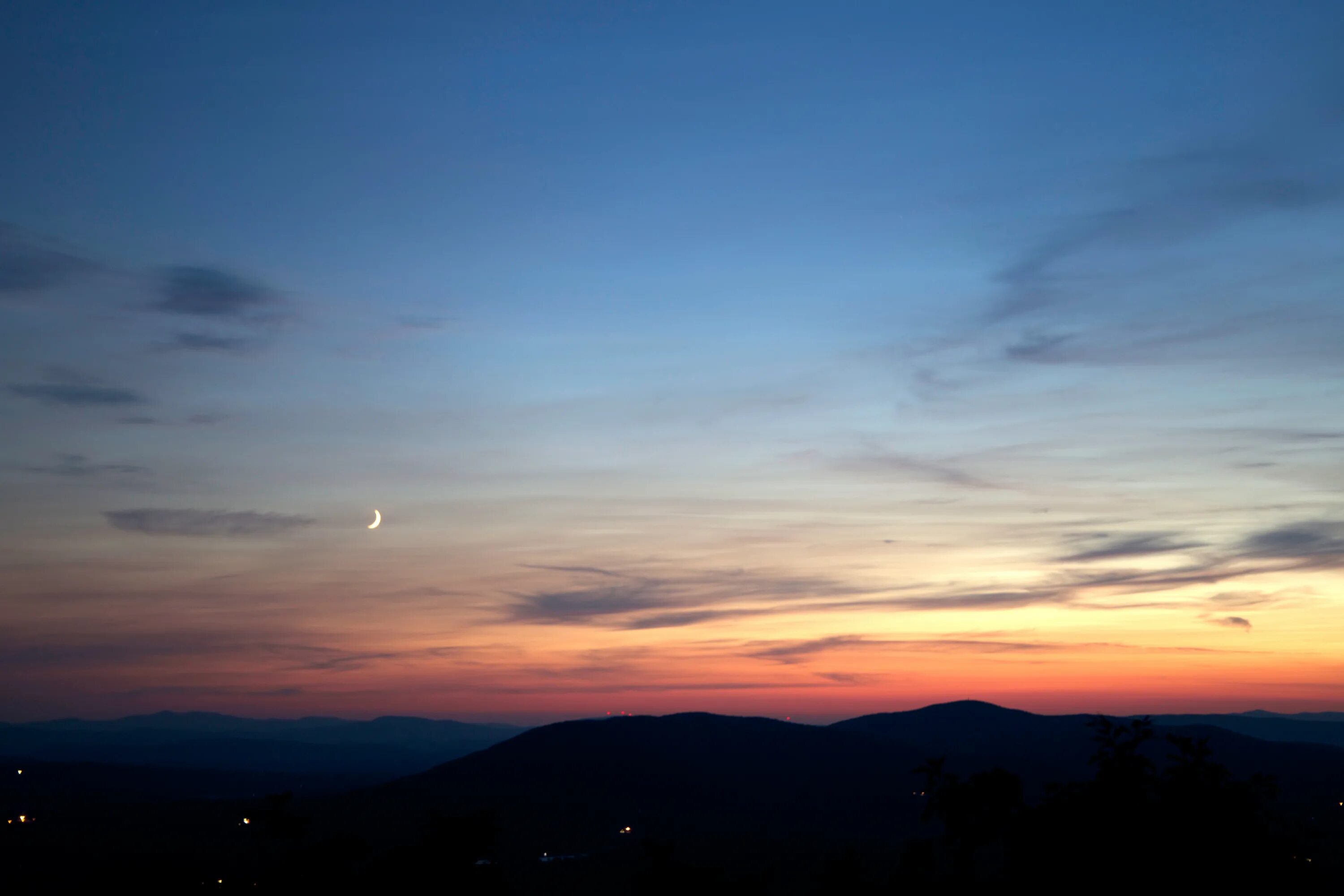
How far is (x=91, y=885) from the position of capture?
4213 inches

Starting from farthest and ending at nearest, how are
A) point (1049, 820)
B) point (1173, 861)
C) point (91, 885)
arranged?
point (91, 885)
point (1049, 820)
point (1173, 861)

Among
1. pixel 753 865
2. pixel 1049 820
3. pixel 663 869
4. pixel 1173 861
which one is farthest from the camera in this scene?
pixel 753 865

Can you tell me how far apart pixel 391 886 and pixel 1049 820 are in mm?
30611

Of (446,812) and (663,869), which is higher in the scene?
(663,869)

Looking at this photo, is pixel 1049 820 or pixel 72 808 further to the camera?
pixel 72 808

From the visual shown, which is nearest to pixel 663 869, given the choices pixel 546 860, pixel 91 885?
pixel 91 885

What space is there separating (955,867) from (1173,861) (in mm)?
23724

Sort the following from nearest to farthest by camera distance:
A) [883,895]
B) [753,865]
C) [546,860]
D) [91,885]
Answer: [883,895], [91,885], [753,865], [546,860]

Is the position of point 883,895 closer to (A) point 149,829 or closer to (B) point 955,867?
(B) point 955,867

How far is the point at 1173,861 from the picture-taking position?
37.6 m

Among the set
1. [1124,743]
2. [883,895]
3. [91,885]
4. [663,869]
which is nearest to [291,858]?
[663,869]

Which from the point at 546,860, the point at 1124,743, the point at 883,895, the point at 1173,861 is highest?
the point at 1124,743

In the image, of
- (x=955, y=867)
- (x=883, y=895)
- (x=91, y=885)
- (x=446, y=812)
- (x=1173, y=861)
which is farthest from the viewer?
(x=446, y=812)

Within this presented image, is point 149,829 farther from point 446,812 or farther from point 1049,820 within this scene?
point 1049,820
